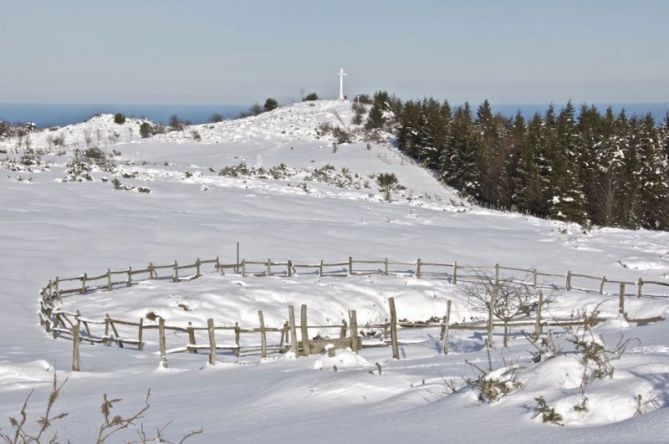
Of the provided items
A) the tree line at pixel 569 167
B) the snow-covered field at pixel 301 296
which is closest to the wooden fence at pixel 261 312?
the snow-covered field at pixel 301 296

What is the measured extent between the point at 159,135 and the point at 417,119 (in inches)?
1298

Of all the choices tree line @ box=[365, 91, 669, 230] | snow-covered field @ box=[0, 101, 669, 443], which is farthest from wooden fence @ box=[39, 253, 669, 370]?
tree line @ box=[365, 91, 669, 230]

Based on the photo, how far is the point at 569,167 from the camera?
53094 mm

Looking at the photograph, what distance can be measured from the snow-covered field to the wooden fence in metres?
0.58

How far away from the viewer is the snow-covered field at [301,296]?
7.37 m

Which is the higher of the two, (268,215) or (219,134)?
(219,134)

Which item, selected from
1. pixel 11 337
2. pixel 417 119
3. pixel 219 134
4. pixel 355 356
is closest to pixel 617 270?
pixel 355 356

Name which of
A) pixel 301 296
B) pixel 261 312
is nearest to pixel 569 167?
pixel 301 296

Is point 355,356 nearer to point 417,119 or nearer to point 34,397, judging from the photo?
point 34,397

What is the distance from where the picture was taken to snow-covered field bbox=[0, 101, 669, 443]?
737 cm

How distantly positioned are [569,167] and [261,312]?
4400 centimetres

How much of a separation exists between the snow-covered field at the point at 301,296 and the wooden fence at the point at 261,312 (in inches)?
22.7

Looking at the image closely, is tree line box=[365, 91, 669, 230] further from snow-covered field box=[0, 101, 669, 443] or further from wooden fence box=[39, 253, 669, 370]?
wooden fence box=[39, 253, 669, 370]

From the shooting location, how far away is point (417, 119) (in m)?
75.8
